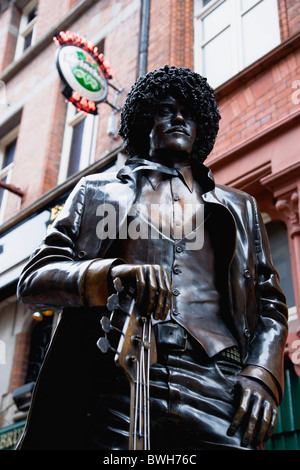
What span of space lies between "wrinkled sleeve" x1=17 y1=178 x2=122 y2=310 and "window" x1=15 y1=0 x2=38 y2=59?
1297 cm

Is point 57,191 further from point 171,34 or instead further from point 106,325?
point 106,325

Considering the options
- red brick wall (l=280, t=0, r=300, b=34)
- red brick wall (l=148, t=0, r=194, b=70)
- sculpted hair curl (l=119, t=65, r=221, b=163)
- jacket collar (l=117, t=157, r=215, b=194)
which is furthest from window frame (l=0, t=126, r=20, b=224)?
jacket collar (l=117, t=157, r=215, b=194)

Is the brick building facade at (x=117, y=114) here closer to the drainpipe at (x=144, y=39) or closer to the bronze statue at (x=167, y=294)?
the drainpipe at (x=144, y=39)

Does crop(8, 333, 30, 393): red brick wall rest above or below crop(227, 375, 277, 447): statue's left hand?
above

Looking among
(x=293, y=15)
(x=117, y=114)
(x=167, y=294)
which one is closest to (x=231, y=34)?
(x=293, y=15)

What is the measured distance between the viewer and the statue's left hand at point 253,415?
1717 mm

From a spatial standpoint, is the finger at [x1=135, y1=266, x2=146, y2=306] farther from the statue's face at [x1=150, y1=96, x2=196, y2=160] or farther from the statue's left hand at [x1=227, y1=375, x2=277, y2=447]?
the statue's face at [x1=150, y1=96, x2=196, y2=160]

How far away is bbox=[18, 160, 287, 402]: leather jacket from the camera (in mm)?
1855

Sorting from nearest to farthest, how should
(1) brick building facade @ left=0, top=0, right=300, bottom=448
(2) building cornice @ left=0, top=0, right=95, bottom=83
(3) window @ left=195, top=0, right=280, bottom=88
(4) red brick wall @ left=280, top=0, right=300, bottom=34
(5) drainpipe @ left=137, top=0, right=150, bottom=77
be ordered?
1. (1) brick building facade @ left=0, top=0, right=300, bottom=448
2. (4) red brick wall @ left=280, top=0, right=300, bottom=34
3. (3) window @ left=195, top=0, right=280, bottom=88
4. (5) drainpipe @ left=137, top=0, right=150, bottom=77
5. (2) building cornice @ left=0, top=0, right=95, bottom=83

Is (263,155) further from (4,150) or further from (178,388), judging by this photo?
(4,150)

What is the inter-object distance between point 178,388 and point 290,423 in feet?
14.0

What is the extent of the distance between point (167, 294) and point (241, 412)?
43 cm

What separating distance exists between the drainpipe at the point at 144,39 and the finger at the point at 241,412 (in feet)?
25.8
